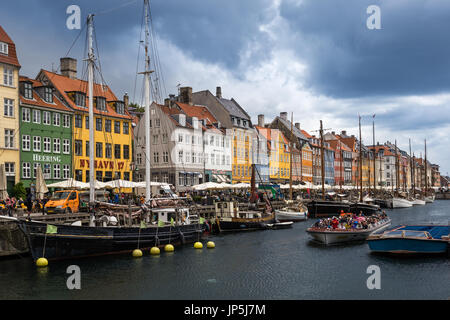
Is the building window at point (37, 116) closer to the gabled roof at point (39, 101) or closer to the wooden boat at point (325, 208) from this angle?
the gabled roof at point (39, 101)

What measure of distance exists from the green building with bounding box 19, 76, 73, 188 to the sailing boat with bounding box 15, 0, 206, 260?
58.0 feet

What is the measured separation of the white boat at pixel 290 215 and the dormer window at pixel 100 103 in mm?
23459

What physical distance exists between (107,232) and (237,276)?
9239mm

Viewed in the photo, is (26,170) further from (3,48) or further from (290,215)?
Result: (290,215)

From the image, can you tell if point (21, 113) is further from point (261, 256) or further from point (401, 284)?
point (401, 284)

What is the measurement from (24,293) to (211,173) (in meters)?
55.5

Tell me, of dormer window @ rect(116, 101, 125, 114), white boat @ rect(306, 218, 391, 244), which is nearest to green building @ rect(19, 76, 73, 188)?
dormer window @ rect(116, 101, 125, 114)

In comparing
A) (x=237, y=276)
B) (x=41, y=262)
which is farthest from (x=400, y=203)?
(x=41, y=262)

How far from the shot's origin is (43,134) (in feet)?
168

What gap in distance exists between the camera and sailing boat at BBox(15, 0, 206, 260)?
2753 cm

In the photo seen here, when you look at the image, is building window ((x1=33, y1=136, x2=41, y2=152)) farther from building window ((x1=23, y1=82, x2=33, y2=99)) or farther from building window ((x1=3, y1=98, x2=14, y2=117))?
building window ((x1=23, y1=82, x2=33, y2=99))

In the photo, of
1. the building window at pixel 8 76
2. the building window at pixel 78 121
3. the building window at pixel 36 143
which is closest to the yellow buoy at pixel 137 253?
the building window at pixel 36 143
